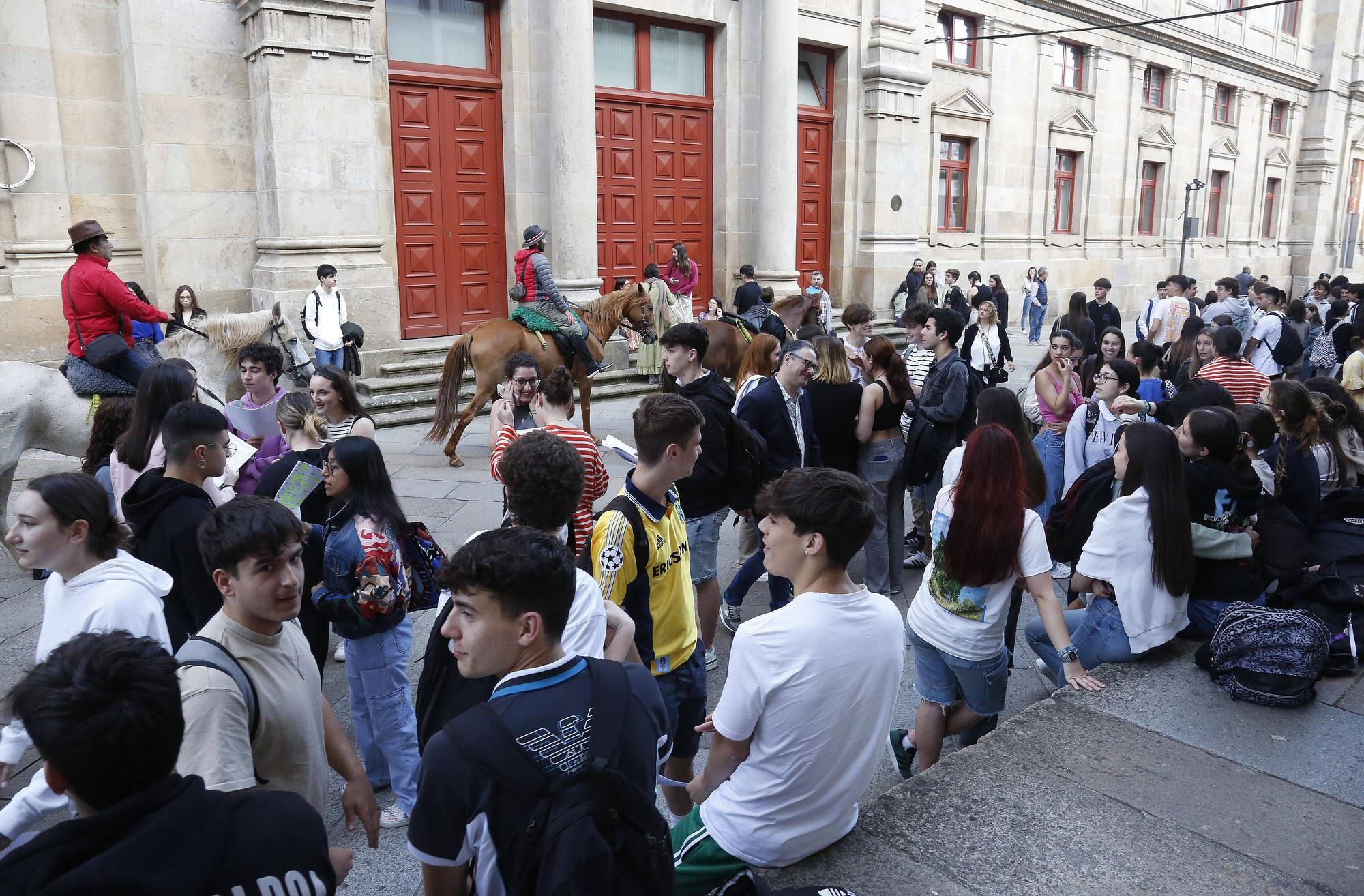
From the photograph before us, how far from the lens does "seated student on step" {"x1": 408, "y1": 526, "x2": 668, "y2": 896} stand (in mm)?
1816

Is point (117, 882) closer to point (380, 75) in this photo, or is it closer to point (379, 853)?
point (379, 853)

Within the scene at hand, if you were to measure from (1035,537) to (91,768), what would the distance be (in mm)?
3319

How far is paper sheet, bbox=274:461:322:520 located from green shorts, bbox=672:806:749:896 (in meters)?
2.25

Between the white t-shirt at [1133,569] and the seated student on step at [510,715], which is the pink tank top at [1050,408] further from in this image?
the seated student on step at [510,715]

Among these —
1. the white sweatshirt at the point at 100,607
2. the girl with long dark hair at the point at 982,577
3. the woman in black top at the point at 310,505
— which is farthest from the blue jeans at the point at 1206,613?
the white sweatshirt at the point at 100,607

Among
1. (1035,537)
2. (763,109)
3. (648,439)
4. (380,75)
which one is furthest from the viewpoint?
(763,109)

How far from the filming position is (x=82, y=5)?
34.8 ft

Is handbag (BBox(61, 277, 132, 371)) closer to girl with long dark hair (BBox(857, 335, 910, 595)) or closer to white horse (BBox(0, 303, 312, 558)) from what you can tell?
white horse (BBox(0, 303, 312, 558))

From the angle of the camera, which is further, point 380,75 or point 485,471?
point 380,75

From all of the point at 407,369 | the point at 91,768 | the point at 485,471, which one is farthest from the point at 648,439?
the point at 407,369

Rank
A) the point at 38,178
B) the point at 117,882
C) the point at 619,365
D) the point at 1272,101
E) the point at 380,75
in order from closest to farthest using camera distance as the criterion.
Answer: the point at 117,882
the point at 38,178
the point at 380,75
the point at 619,365
the point at 1272,101

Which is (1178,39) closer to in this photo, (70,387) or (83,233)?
(83,233)

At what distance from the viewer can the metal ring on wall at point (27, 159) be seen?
10.2 metres

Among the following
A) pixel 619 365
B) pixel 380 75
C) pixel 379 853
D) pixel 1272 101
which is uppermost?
pixel 1272 101
